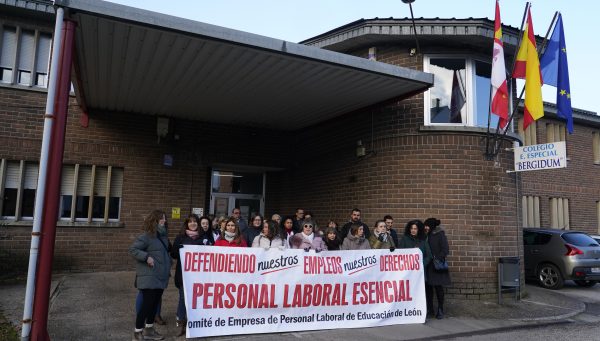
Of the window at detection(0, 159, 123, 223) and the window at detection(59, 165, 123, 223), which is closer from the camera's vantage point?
the window at detection(0, 159, 123, 223)

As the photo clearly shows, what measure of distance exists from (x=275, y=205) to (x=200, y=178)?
247 centimetres

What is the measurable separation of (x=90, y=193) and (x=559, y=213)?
16.1 meters

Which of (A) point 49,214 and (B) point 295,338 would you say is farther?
(B) point 295,338

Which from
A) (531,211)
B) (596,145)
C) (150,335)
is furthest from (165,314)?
(596,145)

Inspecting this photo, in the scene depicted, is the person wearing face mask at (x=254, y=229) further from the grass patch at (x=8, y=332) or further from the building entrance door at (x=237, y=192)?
the building entrance door at (x=237, y=192)

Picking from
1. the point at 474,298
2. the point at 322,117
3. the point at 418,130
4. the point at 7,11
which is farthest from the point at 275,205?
the point at 7,11

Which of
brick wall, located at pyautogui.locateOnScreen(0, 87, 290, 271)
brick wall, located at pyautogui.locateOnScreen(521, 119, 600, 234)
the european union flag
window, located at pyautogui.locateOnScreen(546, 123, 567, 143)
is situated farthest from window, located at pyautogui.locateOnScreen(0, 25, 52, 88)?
window, located at pyautogui.locateOnScreen(546, 123, 567, 143)

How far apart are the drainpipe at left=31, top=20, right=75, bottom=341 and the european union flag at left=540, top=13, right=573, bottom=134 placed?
8.17 m

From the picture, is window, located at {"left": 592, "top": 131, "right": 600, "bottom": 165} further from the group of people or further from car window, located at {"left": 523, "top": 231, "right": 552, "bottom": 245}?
the group of people

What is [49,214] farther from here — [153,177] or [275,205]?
[275,205]

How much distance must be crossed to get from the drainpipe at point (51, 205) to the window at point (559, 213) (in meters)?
16.8

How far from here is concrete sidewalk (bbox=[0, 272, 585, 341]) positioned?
19.6 ft

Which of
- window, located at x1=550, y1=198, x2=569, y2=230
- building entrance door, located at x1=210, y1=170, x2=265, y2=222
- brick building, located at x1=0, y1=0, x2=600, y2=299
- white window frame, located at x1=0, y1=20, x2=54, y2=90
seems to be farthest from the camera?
window, located at x1=550, y1=198, x2=569, y2=230

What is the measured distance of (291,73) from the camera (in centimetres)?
780
